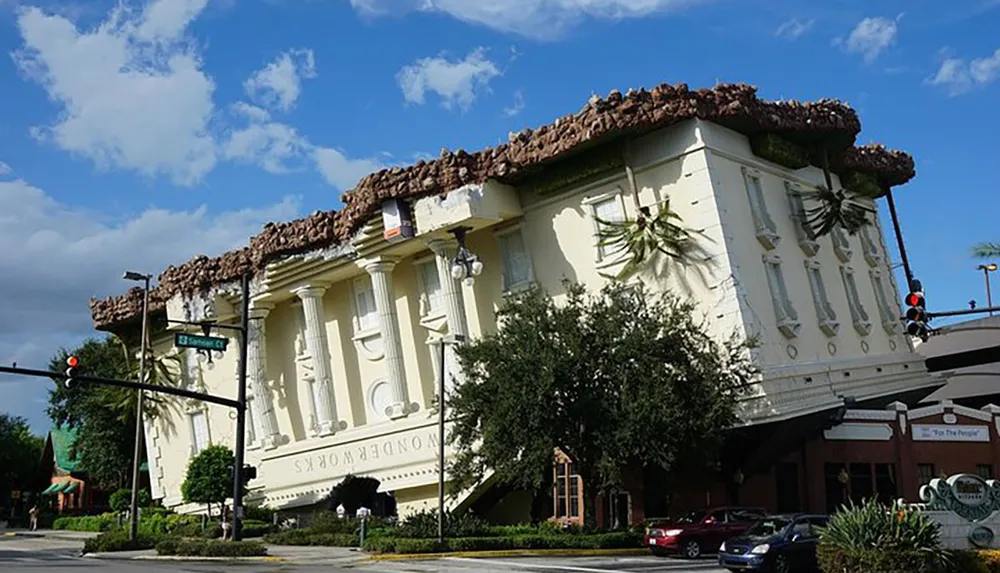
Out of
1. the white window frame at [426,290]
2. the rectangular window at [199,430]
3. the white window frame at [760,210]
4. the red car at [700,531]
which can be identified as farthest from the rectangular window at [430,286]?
the rectangular window at [199,430]

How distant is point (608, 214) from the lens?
42.4m

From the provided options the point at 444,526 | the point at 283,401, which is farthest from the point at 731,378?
the point at 283,401

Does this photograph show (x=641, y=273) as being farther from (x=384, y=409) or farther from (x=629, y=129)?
(x=384, y=409)

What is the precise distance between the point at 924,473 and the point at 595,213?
1609 cm

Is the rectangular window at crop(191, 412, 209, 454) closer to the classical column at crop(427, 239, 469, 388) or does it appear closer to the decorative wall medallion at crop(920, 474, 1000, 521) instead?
the classical column at crop(427, 239, 469, 388)

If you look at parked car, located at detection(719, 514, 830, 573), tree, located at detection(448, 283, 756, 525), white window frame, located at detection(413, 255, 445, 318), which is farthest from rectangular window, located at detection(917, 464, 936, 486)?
white window frame, located at detection(413, 255, 445, 318)

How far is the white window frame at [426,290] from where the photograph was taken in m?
48.9

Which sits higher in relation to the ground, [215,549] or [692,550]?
[215,549]

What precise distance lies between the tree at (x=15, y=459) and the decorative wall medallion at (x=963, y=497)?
7958 centimetres

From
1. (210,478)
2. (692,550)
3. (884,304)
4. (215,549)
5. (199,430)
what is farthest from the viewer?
(199,430)

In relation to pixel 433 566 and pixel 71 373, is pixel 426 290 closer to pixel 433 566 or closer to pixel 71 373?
pixel 71 373

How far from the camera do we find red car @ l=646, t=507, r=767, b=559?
107 ft

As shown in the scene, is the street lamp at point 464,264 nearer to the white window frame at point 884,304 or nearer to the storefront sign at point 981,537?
the white window frame at point 884,304

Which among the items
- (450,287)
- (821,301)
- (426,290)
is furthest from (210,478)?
(821,301)
